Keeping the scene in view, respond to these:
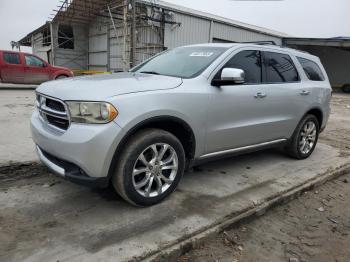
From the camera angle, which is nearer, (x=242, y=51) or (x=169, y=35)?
(x=242, y=51)

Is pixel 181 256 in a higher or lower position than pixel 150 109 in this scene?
lower

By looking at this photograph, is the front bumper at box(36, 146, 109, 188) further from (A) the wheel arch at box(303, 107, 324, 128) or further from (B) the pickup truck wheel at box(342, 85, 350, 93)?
(B) the pickup truck wheel at box(342, 85, 350, 93)

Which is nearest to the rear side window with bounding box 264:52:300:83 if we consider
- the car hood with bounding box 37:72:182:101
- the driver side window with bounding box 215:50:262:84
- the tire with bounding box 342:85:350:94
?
the driver side window with bounding box 215:50:262:84

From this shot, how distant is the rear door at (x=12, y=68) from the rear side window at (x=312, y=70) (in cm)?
1320

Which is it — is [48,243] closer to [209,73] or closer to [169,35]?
[209,73]

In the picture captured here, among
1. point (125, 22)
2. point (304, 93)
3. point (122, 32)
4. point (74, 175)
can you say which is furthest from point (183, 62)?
point (122, 32)

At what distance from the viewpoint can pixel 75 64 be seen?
2483 cm

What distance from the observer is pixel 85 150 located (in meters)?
2.85

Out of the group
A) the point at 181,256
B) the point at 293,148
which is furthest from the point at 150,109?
the point at 293,148

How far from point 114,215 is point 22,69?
13857 millimetres

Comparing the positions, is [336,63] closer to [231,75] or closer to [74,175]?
[231,75]

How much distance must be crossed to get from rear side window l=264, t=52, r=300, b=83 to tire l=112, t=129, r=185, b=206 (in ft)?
6.30

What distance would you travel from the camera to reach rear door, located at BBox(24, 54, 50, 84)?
49.7ft

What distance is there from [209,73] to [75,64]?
22.9 metres
